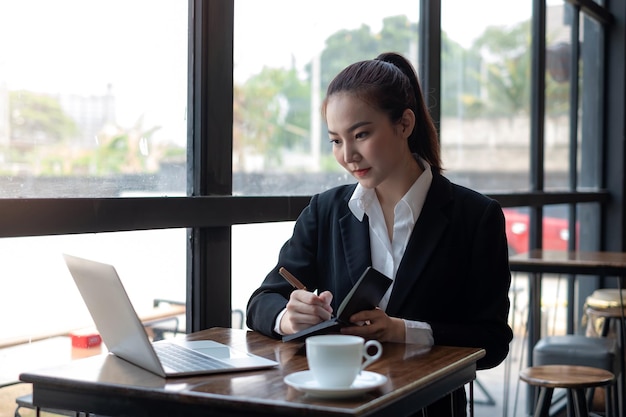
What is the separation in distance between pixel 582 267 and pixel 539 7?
183cm

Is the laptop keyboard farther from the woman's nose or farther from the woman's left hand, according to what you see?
the woman's nose

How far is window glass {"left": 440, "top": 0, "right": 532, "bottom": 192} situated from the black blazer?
2.02 meters

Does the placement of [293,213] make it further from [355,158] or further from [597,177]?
[597,177]

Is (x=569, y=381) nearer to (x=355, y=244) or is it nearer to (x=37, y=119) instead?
(x=355, y=244)

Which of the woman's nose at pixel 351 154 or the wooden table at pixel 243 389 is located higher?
the woman's nose at pixel 351 154

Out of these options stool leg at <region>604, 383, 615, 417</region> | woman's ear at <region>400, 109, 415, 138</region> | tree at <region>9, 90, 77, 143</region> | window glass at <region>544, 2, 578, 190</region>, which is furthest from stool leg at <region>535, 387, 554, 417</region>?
window glass at <region>544, 2, 578, 190</region>

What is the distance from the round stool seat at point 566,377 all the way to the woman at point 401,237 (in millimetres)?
1169

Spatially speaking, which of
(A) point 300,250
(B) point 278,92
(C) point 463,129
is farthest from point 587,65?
(A) point 300,250

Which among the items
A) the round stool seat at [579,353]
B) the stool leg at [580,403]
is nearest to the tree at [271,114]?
the stool leg at [580,403]

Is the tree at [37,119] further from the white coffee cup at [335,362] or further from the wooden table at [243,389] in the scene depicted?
the white coffee cup at [335,362]

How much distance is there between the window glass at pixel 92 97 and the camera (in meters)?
1.88

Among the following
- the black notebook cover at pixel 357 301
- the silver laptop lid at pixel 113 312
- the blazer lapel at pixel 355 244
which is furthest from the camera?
the blazer lapel at pixel 355 244

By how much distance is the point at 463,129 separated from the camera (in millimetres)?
4246

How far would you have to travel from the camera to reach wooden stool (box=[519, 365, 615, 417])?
3.01 m
